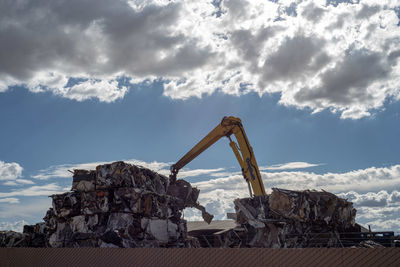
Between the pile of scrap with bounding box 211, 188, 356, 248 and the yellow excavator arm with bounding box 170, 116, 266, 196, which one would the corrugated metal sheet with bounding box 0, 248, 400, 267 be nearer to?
the pile of scrap with bounding box 211, 188, 356, 248

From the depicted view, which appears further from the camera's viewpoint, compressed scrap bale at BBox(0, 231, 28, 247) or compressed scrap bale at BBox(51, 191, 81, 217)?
compressed scrap bale at BBox(0, 231, 28, 247)

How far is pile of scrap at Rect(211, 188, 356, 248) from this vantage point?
20.4 meters

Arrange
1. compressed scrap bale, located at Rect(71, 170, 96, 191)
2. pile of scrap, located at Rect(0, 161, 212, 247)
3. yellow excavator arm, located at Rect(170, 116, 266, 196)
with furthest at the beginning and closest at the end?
yellow excavator arm, located at Rect(170, 116, 266, 196) → compressed scrap bale, located at Rect(71, 170, 96, 191) → pile of scrap, located at Rect(0, 161, 212, 247)

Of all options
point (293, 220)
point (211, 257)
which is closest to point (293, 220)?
point (293, 220)

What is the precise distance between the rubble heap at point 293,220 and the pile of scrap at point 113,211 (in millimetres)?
4842

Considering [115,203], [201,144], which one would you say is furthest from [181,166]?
[115,203]

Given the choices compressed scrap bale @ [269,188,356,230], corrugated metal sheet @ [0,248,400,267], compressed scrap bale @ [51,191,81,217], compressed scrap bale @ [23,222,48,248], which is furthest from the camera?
compressed scrap bale @ [23,222,48,248]

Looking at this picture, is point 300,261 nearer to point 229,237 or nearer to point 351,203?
point 229,237

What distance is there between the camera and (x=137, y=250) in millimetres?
13883

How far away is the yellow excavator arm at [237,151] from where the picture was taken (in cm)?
2415

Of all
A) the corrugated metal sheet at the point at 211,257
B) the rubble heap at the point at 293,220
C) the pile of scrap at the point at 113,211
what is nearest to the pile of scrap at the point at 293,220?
the rubble heap at the point at 293,220

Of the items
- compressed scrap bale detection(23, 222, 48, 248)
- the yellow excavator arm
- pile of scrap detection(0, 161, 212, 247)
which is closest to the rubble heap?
the yellow excavator arm

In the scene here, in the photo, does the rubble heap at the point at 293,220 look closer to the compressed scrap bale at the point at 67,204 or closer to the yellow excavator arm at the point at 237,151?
the yellow excavator arm at the point at 237,151

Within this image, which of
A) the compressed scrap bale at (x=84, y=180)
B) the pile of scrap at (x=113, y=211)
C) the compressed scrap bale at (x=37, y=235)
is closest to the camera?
the pile of scrap at (x=113, y=211)
